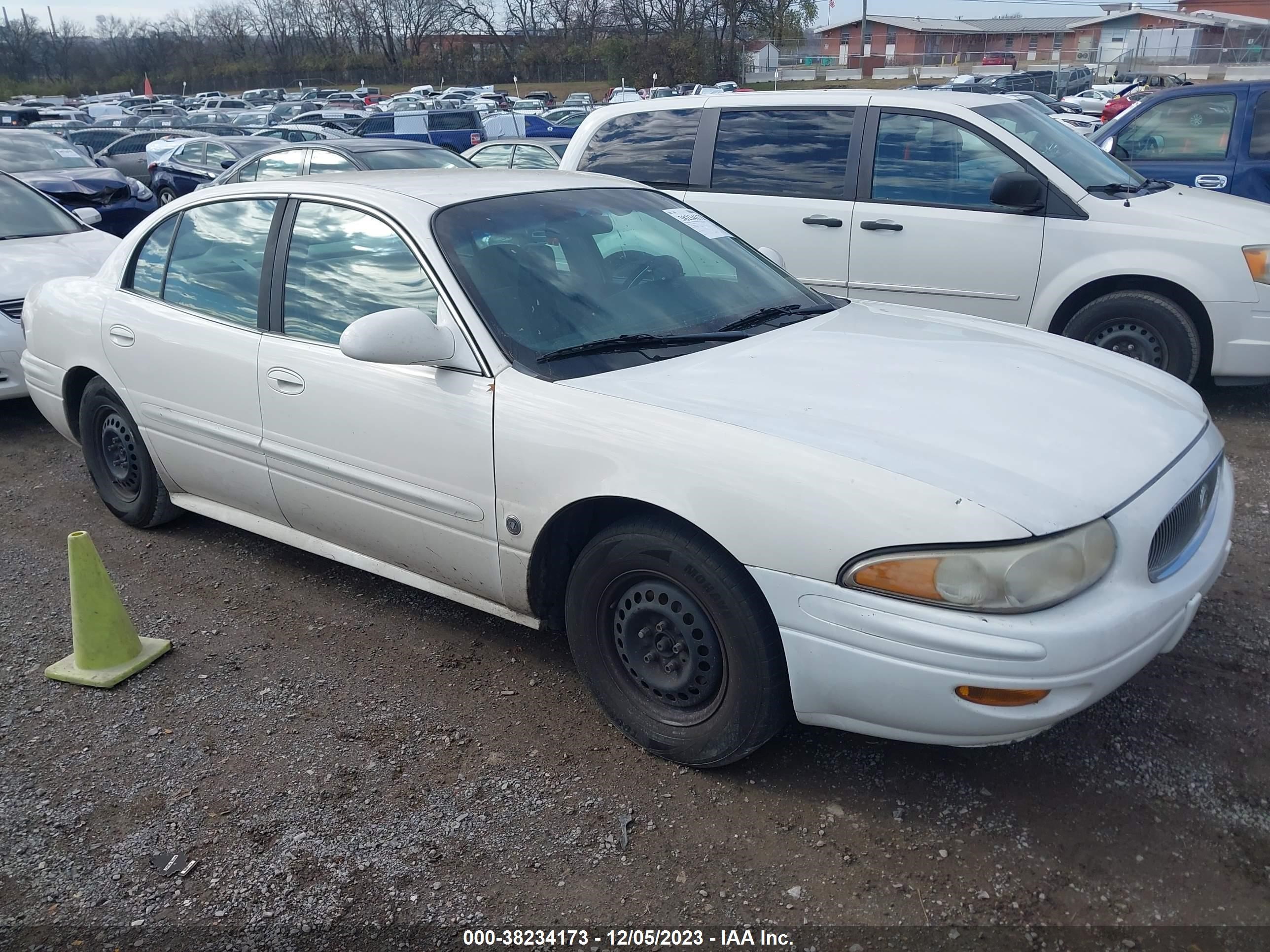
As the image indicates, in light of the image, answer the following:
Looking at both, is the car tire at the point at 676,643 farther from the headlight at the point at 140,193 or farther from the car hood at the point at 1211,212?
the headlight at the point at 140,193

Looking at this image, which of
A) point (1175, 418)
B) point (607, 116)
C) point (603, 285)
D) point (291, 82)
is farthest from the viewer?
point (291, 82)

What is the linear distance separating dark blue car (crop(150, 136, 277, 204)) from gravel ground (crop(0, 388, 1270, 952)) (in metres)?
15.0

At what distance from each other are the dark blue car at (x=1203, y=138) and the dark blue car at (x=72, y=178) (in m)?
10.1

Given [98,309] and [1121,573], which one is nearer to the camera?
[1121,573]

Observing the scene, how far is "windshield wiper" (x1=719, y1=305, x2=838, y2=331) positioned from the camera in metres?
3.39

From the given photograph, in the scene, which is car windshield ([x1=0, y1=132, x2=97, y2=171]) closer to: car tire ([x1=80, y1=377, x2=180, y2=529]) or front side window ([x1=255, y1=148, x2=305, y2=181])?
front side window ([x1=255, y1=148, x2=305, y2=181])

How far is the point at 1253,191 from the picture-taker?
7664mm

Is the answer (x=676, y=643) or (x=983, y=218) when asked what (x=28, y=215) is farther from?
(x=676, y=643)

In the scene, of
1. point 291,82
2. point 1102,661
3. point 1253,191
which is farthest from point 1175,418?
point 291,82

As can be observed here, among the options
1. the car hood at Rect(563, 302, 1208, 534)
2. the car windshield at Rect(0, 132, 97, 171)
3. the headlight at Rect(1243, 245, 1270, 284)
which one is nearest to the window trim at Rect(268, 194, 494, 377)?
the car hood at Rect(563, 302, 1208, 534)

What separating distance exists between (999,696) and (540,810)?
1232 millimetres

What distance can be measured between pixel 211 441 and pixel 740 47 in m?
60.5

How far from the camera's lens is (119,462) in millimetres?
4625

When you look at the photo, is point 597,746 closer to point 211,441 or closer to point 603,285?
point 603,285
